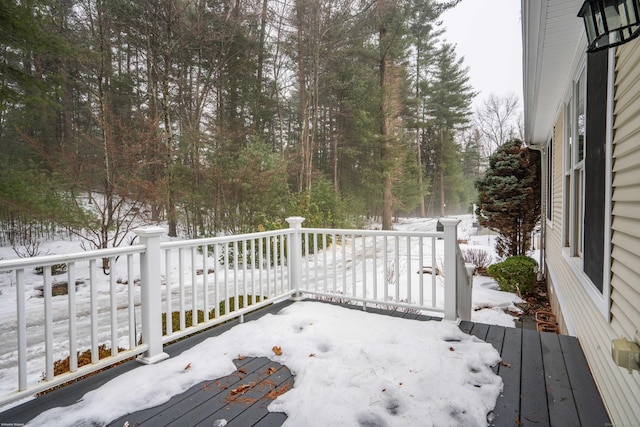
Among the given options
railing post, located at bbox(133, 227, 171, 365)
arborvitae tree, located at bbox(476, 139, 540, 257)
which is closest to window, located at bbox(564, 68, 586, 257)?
railing post, located at bbox(133, 227, 171, 365)

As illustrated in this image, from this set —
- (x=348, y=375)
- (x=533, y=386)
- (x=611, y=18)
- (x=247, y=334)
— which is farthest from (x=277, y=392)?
(x=611, y=18)

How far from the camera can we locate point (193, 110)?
10820 millimetres

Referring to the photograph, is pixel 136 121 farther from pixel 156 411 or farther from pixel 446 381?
pixel 446 381

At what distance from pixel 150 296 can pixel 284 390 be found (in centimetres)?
121

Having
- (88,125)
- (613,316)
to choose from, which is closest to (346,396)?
(613,316)

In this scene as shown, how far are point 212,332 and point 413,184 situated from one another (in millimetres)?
16684

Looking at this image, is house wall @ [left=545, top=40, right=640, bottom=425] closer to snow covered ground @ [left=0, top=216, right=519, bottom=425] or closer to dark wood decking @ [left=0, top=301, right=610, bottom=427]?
dark wood decking @ [left=0, top=301, right=610, bottom=427]

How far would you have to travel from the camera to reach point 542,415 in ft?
5.90

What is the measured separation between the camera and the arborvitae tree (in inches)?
301

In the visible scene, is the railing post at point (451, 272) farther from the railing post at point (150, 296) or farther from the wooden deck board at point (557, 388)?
the railing post at point (150, 296)

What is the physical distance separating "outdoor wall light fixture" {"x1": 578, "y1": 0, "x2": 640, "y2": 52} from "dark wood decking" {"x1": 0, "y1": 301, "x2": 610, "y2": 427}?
1.75 m

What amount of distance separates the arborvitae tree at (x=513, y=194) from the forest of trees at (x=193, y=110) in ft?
14.2

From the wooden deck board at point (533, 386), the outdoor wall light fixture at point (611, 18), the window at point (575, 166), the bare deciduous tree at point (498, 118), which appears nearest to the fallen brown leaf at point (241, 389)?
the wooden deck board at point (533, 386)

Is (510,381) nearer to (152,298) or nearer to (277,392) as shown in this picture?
(277,392)
